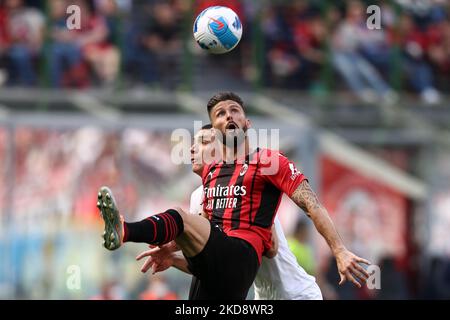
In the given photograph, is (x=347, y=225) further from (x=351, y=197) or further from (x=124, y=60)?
(x=124, y=60)

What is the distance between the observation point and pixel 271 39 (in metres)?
17.2

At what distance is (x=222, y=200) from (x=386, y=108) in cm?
942

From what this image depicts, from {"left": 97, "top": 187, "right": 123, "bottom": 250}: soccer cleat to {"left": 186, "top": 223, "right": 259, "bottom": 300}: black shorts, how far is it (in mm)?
695

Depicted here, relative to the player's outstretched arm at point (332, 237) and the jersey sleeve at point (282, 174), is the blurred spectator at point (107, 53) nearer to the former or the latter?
the jersey sleeve at point (282, 174)

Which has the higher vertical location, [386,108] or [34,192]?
[386,108]

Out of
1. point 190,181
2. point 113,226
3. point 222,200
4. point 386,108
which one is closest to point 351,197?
point 386,108

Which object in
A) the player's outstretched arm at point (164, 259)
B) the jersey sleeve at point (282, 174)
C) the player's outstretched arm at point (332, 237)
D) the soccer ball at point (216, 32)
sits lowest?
the player's outstretched arm at point (164, 259)

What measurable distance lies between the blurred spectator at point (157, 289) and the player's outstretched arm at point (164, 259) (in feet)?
14.2

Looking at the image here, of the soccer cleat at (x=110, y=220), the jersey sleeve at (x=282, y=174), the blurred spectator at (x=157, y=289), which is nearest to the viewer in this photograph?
the soccer cleat at (x=110, y=220)

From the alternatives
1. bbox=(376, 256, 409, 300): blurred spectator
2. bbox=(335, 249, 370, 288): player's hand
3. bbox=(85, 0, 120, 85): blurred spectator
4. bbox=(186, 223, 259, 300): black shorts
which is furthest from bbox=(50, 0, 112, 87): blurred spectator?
bbox=(335, 249, 370, 288): player's hand

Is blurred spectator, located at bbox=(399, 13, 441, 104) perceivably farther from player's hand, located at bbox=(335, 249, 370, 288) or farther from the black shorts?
player's hand, located at bbox=(335, 249, 370, 288)

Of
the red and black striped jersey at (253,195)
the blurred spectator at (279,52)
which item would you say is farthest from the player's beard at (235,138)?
the blurred spectator at (279,52)

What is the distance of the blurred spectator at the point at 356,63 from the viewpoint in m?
17.3
